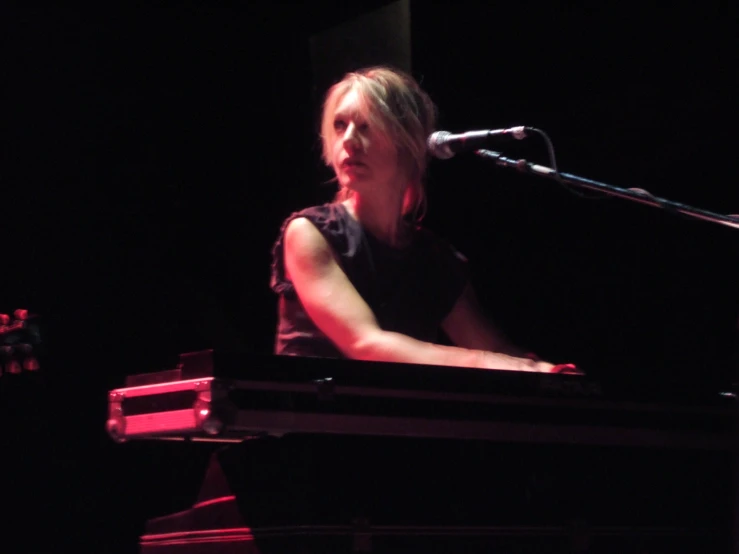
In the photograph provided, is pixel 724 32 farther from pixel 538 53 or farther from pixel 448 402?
pixel 448 402

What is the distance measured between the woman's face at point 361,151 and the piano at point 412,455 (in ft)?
2.79

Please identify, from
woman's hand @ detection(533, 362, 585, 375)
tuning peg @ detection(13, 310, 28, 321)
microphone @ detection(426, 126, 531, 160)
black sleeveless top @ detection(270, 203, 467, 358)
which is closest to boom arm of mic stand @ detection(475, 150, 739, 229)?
microphone @ detection(426, 126, 531, 160)

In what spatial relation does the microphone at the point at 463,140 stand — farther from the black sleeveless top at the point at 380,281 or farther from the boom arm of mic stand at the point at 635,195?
the black sleeveless top at the point at 380,281

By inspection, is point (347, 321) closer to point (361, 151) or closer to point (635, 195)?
point (361, 151)

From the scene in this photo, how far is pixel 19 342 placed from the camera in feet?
9.32

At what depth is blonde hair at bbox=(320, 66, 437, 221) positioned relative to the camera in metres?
2.89

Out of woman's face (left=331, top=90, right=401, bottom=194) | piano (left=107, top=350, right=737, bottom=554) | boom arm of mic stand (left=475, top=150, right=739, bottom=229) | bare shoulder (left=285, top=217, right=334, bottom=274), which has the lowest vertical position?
piano (left=107, top=350, right=737, bottom=554)

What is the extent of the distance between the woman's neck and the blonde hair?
0.37 ft

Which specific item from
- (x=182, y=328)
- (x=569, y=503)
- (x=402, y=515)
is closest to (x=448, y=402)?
(x=402, y=515)

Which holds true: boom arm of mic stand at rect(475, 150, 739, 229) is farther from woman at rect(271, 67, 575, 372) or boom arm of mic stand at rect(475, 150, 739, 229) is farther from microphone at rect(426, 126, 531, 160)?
woman at rect(271, 67, 575, 372)

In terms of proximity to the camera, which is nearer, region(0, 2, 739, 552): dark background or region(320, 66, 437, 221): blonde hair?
region(320, 66, 437, 221): blonde hair

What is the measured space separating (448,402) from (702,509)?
806mm

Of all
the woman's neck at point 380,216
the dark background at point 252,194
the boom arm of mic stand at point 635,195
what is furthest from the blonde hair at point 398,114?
the dark background at point 252,194

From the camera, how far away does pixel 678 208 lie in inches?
90.7
